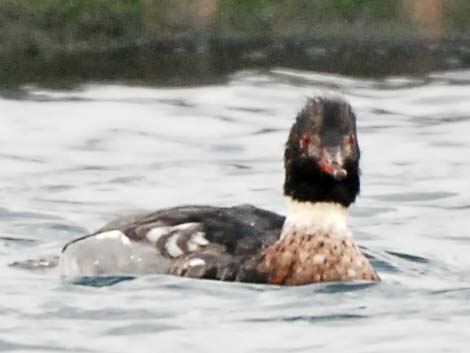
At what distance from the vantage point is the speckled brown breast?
1178 centimetres

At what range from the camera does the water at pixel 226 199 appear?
10594 millimetres

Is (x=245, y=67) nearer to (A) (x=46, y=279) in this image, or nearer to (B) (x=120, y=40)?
(B) (x=120, y=40)

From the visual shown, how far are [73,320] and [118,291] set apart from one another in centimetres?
85

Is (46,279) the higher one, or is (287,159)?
(287,159)

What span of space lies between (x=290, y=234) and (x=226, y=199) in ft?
12.0

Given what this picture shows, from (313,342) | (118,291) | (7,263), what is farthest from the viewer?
(7,263)

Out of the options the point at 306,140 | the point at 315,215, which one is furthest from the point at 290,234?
the point at 306,140

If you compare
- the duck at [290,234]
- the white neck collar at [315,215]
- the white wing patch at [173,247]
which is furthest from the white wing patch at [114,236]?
the white neck collar at [315,215]

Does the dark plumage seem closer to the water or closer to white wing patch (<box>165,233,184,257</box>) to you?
the water

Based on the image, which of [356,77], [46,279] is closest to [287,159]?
[46,279]

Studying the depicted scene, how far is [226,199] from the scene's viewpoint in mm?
15562

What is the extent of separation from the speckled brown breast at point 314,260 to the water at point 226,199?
0.13 meters

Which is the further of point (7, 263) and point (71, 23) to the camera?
point (71, 23)

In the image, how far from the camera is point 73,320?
1084cm
